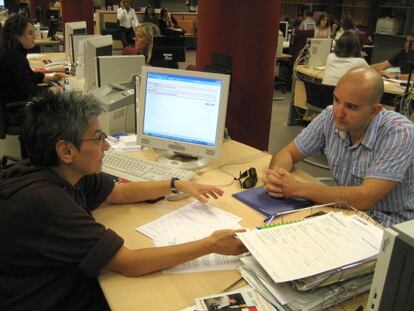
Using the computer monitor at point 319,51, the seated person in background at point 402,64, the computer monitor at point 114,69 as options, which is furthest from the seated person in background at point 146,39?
the seated person in background at point 402,64

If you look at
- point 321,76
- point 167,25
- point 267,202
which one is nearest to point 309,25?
point 167,25

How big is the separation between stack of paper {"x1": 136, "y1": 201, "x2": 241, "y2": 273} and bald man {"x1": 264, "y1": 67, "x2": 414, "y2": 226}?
305mm

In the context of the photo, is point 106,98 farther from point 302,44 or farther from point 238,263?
point 302,44

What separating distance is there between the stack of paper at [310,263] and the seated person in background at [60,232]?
0.37ft

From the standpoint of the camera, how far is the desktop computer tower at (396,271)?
0.85m

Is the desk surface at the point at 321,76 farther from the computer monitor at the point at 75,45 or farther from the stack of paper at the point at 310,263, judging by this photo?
the stack of paper at the point at 310,263

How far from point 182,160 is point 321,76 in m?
3.39

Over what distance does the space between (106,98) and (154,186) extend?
1.02 m

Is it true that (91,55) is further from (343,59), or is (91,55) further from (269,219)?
(343,59)

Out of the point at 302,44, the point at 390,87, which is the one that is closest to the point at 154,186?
the point at 390,87

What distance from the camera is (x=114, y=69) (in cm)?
293

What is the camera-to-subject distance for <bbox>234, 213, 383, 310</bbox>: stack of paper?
113 cm

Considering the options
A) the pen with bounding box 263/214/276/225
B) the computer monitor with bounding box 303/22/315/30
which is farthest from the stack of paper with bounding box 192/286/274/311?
the computer monitor with bounding box 303/22/315/30

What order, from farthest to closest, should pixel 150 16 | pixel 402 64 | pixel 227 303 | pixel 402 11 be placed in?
pixel 150 16 → pixel 402 11 → pixel 402 64 → pixel 227 303
